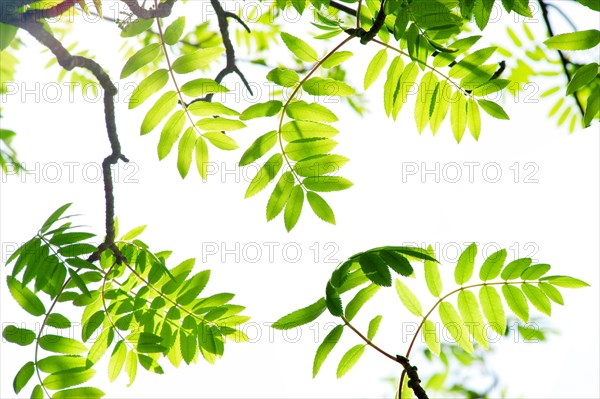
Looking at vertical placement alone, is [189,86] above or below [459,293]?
above

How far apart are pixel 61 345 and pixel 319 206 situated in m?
1.11

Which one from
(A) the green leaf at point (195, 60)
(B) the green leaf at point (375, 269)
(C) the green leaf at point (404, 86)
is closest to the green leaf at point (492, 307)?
(B) the green leaf at point (375, 269)

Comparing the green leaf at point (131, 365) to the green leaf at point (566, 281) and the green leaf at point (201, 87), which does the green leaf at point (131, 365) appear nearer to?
the green leaf at point (201, 87)

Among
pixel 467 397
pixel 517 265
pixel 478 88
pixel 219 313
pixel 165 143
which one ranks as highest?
pixel 478 88

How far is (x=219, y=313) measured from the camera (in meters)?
2.43

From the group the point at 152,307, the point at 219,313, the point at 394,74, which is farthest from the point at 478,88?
the point at 152,307

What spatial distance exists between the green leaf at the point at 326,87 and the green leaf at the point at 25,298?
130 centimetres

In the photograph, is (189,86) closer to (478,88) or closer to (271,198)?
(271,198)

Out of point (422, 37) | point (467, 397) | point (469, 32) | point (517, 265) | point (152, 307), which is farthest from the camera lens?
point (467, 397)

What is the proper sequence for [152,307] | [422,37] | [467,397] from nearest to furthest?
[422,37]
[152,307]
[467,397]

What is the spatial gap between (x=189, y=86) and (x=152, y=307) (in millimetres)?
893

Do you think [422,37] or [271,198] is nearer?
[422,37]

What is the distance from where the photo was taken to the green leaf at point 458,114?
7.36ft

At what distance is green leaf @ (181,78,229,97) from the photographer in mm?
2145
